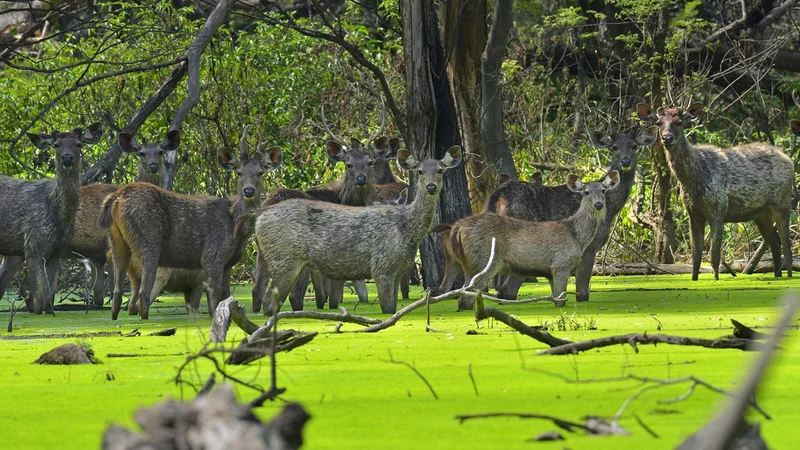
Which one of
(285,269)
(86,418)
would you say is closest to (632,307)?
(285,269)

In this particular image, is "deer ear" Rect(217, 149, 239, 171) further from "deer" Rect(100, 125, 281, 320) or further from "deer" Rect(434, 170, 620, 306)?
"deer" Rect(434, 170, 620, 306)

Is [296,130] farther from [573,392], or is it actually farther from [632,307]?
[573,392]

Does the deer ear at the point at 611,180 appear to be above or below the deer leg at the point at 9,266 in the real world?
above

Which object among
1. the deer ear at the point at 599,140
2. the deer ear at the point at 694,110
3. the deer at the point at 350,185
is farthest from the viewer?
the deer ear at the point at 694,110

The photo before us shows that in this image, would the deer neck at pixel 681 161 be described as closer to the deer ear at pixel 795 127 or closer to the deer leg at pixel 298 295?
the deer ear at pixel 795 127

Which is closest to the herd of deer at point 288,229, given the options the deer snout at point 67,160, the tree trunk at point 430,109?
the deer snout at point 67,160

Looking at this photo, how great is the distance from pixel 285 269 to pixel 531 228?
7.84ft

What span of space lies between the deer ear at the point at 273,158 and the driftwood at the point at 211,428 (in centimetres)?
1090

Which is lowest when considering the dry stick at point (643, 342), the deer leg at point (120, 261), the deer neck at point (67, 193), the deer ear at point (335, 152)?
the dry stick at point (643, 342)

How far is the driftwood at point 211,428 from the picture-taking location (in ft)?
8.43

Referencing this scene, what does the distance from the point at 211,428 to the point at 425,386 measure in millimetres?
2986

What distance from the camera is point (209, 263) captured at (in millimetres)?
12906

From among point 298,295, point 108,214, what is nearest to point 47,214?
point 108,214

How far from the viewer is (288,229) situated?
12.0m
